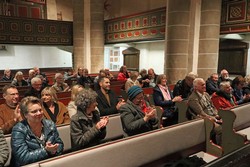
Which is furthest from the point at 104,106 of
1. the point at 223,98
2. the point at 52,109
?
the point at 223,98

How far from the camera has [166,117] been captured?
449 centimetres

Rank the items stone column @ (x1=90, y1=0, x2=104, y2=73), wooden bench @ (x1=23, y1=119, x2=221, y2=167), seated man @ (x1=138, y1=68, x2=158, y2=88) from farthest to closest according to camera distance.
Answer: stone column @ (x1=90, y1=0, x2=104, y2=73) → seated man @ (x1=138, y1=68, x2=158, y2=88) → wooden bench @ (x1=23, y1=119, x2=221, y2=167)

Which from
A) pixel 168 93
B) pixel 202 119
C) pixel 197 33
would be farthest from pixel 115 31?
pixel 202 119

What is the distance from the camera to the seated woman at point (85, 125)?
235cm

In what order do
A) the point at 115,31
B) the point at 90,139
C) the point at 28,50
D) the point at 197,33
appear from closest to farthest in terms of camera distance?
1. the point at 90,139
2. the point at 197,33
3. the point at 115,31
4. the point at 28,50

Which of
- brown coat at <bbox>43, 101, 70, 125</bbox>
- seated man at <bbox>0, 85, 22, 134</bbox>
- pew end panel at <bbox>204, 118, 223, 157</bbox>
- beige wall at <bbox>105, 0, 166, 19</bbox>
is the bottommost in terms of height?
pew end panel at <bbox>204, 118, 223, 157</bbox>

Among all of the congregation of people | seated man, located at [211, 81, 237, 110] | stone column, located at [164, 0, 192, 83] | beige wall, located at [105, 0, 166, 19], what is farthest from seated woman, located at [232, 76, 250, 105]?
beige wall, located at [105, 0, 166, 19]

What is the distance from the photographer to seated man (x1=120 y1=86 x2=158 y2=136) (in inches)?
102

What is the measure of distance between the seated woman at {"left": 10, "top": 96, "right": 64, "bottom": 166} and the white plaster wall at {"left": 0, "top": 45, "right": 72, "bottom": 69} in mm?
13815

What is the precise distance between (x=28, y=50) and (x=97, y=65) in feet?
18.9

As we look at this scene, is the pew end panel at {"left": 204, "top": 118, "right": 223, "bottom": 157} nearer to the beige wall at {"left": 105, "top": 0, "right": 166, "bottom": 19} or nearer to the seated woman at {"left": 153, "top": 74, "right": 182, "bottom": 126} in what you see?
the seated woman at {"left": 153, "top": 74, "right": 182, "bottom": 126}

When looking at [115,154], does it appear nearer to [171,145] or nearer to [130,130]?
[130,130]

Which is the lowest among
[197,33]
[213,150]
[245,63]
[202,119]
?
[213,150]

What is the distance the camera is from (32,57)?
15555 millimetres
